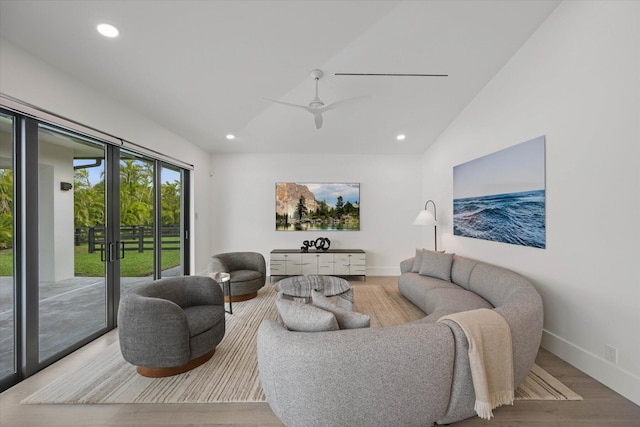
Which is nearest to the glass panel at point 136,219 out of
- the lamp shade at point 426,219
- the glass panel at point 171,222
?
the glass panel at point 171,222

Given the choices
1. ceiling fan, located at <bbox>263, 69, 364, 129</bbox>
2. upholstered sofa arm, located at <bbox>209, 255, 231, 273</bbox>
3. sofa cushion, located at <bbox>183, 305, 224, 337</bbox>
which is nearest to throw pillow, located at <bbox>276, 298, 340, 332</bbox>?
sofa cushion, located at <bbox>183, 305, 224, 337</bbox>

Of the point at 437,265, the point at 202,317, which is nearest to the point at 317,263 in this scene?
the point at 437,265

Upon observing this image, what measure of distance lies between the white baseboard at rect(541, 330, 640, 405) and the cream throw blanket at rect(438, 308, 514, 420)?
3.90 feet

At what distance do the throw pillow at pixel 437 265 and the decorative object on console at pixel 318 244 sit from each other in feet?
6.81

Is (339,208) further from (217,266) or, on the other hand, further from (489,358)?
(489,358)

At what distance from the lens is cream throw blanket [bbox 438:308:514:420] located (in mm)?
1527

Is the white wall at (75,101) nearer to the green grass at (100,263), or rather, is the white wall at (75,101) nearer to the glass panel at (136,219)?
the glass panel at (136,219)

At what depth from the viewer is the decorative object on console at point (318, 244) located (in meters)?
5.54

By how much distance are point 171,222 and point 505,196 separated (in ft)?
16.7

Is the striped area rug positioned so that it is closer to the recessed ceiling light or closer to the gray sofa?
the gray sofa

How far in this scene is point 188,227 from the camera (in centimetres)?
508

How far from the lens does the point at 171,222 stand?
14.9ft

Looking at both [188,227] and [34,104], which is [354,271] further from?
[34,104]

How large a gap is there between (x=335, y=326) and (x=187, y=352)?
→ 4.79 ft
